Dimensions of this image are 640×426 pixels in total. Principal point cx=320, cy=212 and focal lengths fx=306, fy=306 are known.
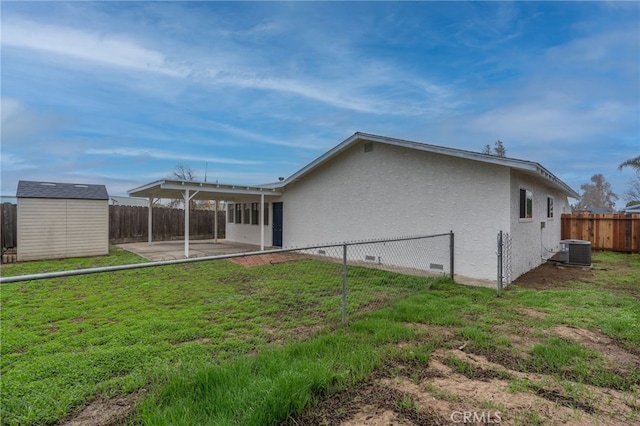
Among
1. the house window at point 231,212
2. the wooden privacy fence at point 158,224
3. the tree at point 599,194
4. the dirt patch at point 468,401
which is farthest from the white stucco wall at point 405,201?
the tree at point 599,194

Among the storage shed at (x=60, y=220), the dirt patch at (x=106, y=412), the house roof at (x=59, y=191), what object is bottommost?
the dirt patch at (x=106, y=412)

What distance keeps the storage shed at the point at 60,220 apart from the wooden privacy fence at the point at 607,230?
21197 mm

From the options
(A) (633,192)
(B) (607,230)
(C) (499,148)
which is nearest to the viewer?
(B) (607,230)

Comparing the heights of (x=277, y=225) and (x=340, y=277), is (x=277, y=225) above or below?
above

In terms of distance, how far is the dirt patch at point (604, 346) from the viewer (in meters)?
3.29

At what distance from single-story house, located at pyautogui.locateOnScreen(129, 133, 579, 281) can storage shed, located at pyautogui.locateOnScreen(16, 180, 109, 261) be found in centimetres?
212

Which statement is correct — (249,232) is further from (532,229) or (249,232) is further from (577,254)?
(577,254)

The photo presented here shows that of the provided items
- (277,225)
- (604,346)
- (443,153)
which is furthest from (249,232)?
(604,346)

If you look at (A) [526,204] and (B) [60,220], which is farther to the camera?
(B) [60,220]

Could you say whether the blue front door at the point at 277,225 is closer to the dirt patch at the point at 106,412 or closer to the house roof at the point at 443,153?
the house roof at the point at 443,153

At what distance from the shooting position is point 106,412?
7.99 feet

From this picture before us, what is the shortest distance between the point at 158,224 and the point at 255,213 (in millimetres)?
6180

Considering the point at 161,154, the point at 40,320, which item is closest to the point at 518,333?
the point at 40,320

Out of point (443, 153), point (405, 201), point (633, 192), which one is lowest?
point (405, 201)
